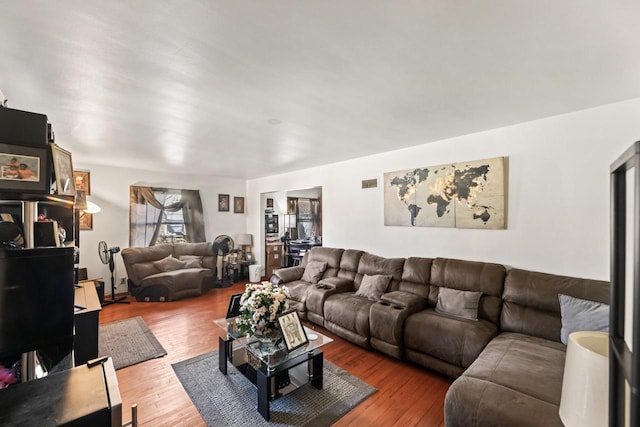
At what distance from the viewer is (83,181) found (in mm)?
4867

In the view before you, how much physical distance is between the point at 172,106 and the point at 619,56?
308 centimetres

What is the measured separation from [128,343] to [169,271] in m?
2.12

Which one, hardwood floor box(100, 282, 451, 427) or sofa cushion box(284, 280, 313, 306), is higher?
sofa cushion box(284, 280, 313, 306)

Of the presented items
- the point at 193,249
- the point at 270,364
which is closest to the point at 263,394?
the point at 270,364

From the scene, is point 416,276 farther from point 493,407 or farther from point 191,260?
point 191,260

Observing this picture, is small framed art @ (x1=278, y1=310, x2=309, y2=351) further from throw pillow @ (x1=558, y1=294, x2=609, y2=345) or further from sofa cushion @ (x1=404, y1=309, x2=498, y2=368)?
throw pillow @ (x1=558, y1=294, x2=609, y2=345)

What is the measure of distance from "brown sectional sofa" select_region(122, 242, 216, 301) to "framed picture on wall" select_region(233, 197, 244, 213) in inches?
52.6

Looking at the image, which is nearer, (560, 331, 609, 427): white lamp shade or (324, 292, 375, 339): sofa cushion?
(560, 331, 609, 427): white lamp shade

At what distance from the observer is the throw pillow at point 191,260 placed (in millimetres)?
5445

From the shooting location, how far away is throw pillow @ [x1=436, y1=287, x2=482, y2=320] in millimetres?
2684

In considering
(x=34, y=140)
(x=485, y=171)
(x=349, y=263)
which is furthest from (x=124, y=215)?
(x=485, y=171)

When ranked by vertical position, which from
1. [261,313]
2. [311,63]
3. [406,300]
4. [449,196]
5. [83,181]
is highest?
[311,63]

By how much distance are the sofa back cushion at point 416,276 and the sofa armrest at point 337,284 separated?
75 centimetres

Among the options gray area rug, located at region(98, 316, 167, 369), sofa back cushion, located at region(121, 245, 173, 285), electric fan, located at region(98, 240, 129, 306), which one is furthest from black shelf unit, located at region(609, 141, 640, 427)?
electric fan, located at region(98, 240, 129, 306)
